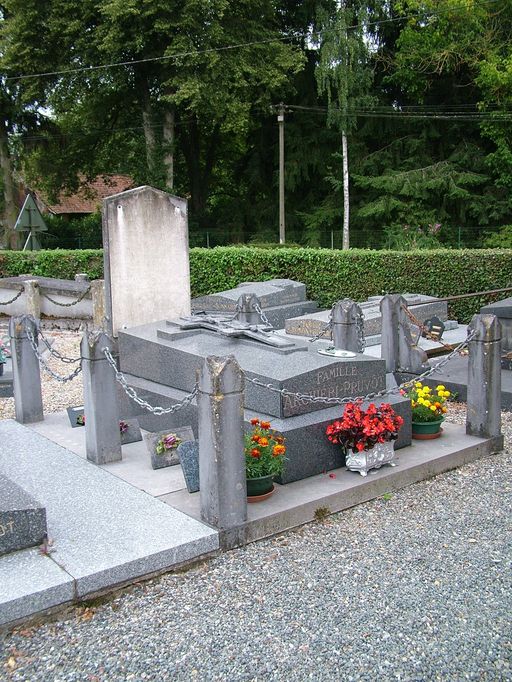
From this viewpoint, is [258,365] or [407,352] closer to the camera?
[258,365]

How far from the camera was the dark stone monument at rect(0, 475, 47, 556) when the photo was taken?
446 centimetres

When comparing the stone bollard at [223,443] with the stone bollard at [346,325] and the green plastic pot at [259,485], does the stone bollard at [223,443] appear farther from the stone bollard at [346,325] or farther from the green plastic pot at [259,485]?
the stone bollard at [346,325]

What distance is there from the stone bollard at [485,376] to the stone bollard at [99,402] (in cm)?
336

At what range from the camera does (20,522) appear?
4.53 meters

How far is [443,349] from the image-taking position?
11.2 m

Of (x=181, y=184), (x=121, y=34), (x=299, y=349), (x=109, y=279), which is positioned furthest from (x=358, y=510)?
(x=181, y=184)

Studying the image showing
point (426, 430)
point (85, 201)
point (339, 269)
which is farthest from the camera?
point (85, 201)

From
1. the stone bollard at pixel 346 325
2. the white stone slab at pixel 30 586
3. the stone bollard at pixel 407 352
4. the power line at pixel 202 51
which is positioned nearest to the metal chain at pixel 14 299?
the stone bollard at pixel 346 325

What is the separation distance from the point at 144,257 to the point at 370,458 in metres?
4.13

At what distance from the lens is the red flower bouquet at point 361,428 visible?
19.2 ft

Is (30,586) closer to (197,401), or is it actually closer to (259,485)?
(197,401)

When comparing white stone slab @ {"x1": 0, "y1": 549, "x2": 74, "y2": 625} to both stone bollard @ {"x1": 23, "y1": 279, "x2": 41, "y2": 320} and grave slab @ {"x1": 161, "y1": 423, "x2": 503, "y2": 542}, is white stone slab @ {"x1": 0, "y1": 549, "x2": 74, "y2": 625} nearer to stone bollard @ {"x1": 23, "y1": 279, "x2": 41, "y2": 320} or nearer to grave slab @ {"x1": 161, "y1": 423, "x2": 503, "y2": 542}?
Answer: grave slab @ {"x1": 161, "y1": 423, "x2": 503, "y2": 542}

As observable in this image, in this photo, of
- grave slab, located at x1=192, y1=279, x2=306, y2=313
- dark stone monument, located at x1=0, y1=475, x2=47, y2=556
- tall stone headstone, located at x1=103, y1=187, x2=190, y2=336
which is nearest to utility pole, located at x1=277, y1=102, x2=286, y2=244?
grave slab, located at x1=192, y1=279, x2=306, y2=313

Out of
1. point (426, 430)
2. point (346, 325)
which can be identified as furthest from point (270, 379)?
point (346, 325)
